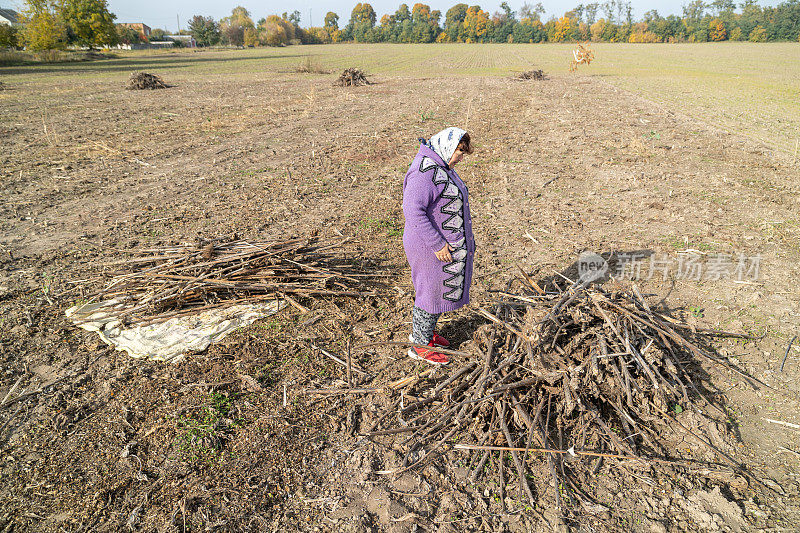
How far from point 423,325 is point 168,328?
245 centimetres

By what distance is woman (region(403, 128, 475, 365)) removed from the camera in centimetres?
313

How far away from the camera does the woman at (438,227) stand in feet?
10.3

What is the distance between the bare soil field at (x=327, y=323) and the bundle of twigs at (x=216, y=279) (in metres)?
0.27

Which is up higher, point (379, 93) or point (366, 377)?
point (379, 93)

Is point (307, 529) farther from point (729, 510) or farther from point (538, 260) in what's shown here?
point (538, 260)

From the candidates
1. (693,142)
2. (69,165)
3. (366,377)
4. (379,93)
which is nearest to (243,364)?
(366,377)

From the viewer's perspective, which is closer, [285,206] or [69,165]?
[285,206]

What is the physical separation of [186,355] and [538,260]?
4042 millimetres

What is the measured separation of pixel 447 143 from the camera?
3.13 metres

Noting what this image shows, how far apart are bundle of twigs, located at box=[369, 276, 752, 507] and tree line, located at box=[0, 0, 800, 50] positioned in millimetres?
63921

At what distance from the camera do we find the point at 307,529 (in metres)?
2.47

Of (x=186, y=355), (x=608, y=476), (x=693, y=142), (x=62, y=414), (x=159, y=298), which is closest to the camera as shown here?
(x=608, y=476)

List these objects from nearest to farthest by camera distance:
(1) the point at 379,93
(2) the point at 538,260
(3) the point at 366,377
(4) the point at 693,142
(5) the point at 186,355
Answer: (3) the point at 366,377
(5) the point at 186,355
(2) the point at 538,260
(4) the point at 693,142
(1) the point at 379,93

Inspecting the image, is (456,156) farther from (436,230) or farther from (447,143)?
(436,230)
